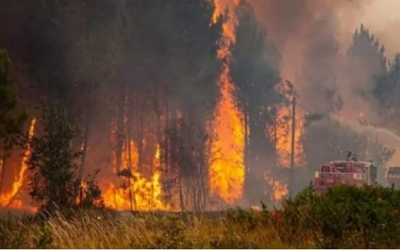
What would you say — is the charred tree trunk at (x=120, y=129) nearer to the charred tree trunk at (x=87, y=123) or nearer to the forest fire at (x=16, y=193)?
the charred tree trunk at (x=87, y=123)

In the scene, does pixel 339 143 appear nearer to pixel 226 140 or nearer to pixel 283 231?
pixel 226 140

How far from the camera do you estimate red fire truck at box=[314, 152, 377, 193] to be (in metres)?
17.7

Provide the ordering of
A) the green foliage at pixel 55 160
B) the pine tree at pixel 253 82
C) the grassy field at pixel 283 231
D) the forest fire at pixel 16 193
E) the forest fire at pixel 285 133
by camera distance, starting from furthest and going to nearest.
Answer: the forest fire at pixel 285 133 < the pine tree at pixel 253 82 < the forest fire at pixel 16 193 < the green foliage at pixel 55 160 < the grassy field at pixel 283 231

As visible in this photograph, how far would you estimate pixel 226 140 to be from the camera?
19641 millimetres

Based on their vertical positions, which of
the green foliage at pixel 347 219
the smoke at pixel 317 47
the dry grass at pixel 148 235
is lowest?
the dry grass at pixel 148 235

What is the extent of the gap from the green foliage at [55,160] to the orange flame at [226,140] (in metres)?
4.58

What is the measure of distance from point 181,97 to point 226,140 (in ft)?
6.50

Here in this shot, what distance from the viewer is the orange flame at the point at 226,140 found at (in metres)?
19.2

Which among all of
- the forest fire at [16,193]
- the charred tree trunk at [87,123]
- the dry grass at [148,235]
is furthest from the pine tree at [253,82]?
the dry grass at [148,235]

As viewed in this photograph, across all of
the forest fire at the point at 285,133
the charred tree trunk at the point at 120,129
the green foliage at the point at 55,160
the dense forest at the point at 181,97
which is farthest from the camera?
the forest fire at the point at 285,133

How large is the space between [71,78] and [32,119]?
1.76 meters

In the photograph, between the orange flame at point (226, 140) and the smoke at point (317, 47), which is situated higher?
the smoke at point (317, 47)

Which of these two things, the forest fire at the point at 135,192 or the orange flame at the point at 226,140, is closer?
the forest fire at the point at 135,192

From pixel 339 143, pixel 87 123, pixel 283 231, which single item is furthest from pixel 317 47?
pixel 283 231
